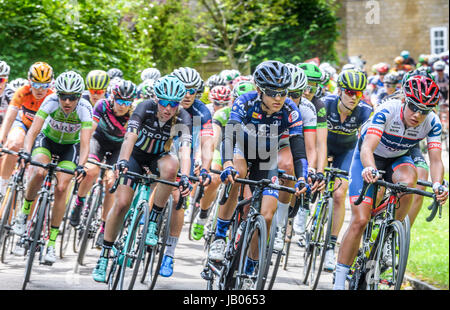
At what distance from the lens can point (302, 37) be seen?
35750 millimetres

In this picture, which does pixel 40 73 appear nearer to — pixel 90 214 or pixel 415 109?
pixel 90 214

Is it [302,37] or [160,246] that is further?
[302,37]

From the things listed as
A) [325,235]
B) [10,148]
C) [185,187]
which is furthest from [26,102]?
[325,235]

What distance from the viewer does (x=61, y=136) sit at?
31.4 ft

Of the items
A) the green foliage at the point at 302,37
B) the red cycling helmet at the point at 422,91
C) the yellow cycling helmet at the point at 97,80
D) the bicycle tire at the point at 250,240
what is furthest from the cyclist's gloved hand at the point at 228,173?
the green foliage at the point at 302,37

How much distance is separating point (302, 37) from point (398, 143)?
93.6 feet

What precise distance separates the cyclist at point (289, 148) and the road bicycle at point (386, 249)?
3.89ft

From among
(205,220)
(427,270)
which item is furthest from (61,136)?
(427,270)

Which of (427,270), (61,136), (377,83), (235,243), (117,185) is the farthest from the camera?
(377,83)

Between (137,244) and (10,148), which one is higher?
(10,148)

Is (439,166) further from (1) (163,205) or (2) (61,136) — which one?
(2) (61,136)

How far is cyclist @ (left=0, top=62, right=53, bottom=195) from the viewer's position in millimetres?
10406

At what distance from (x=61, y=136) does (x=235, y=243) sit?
320 centimetres

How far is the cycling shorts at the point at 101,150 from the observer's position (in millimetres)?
10547
